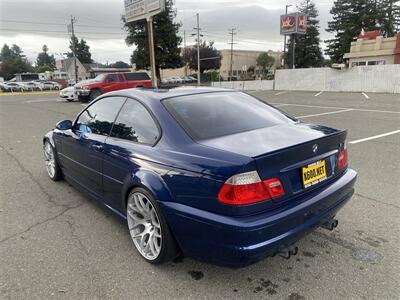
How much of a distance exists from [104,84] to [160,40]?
19693 millimetres

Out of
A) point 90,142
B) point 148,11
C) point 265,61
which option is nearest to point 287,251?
point 90,142

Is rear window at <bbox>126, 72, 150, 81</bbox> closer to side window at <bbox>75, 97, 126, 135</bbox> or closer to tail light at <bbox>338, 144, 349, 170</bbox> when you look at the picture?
side window at <bbox>75, 97, 126, 135</bbox>

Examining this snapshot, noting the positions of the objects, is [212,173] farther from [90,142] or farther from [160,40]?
[160,40]

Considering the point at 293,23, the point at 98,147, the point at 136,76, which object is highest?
the point at 293,23

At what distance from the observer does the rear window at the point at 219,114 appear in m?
2.79

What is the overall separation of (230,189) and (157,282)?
1021 mm

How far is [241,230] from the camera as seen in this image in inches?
83.2

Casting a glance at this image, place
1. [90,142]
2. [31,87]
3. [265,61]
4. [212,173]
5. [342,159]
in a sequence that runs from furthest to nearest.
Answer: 1. [265,61]
2. [31,87]
3. [90,142]
4. [342,159]
5. [212,173]

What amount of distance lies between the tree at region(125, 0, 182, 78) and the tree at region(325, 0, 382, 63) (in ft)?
87.8

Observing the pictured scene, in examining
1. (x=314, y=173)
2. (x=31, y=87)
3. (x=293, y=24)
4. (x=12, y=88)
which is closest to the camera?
(x=314, y=173)

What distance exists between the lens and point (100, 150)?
3.34 metres

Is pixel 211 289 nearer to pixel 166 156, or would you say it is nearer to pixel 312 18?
pixel 166 156

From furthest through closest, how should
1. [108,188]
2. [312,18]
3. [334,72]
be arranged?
1. [312,18]
2. [334,72]
3. [108,188]

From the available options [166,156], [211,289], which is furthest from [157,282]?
[166,156]
